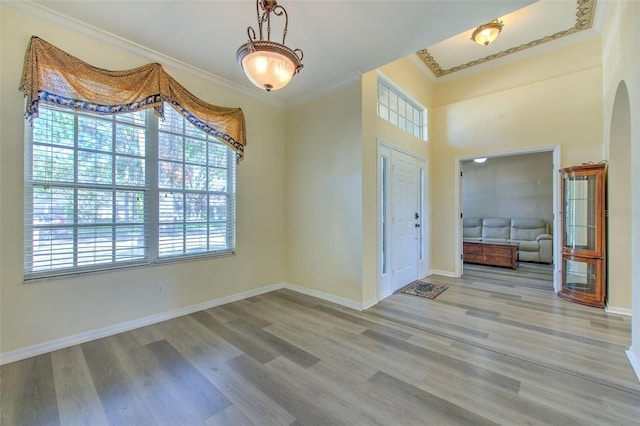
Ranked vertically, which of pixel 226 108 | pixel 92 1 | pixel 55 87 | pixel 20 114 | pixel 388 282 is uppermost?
pixel 92 1

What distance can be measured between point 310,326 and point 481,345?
5.41 feet

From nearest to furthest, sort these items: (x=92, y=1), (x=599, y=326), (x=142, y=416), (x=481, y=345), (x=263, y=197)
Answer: (x=142, y=416)
(x=92, y=1)
(x=481, y=345)
(x=599, y=326)
(x=263, y=197)

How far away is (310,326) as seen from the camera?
2828 mm

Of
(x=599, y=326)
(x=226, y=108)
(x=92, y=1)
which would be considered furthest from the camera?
(x=226, y=108)

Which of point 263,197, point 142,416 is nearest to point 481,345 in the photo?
point 142,416

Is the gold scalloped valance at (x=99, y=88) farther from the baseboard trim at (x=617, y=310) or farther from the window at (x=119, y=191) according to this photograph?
the baseboard trim at (x=617, y=310)

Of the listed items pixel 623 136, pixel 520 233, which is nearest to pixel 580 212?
pixel 623 136

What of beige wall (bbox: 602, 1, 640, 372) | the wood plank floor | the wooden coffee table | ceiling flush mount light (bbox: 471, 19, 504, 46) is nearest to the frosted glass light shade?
the wood plank floor

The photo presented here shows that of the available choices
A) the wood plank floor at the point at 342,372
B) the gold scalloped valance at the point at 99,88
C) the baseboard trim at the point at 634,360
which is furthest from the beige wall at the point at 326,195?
the baseboard trim at the point at 634,360

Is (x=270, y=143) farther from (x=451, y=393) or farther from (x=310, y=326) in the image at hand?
(x=451, y=393)

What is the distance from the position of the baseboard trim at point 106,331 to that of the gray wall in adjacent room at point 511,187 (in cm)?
689

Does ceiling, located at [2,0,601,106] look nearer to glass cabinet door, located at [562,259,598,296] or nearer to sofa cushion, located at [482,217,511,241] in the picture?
glass cabinet door, located at [562,259,598,296]

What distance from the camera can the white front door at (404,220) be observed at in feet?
13.0

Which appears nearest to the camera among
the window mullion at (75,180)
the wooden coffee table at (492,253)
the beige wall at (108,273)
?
the beige wall at (108,273)
